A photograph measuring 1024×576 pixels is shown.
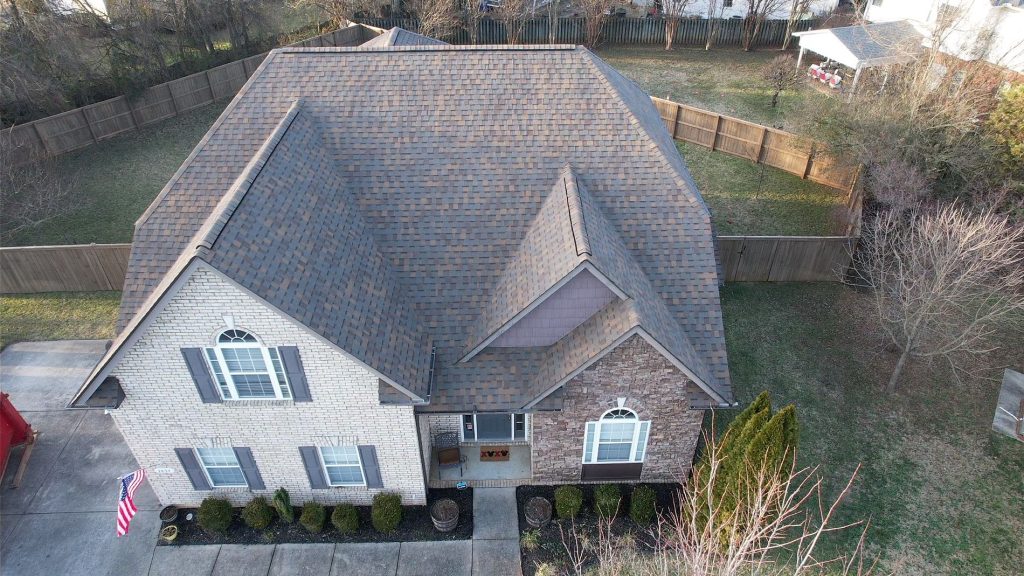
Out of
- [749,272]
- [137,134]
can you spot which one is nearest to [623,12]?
[749,272]

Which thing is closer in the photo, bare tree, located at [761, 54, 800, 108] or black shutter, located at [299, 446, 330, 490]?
black shutter, located at [299, 446, 330, 490]

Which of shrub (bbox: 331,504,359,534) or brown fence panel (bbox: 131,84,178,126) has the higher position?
brown fence panel (bbox: 131,84,178,126)

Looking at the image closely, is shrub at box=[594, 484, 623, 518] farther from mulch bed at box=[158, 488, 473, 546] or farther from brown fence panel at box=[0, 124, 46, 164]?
brown fence panel at box=[0, 124, 46, 164]

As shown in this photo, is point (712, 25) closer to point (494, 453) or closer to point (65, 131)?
point (494, 453)

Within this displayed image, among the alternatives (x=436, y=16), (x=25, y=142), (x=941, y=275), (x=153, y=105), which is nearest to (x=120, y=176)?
(x=25, y=142)

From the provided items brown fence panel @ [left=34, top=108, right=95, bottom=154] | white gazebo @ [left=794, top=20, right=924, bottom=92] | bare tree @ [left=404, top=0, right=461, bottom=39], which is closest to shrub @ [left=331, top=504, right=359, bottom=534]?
brown fence panel @ [left=34, top=108, right=95, bottom=154]

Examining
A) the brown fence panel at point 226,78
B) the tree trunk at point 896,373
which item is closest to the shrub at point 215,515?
the tree trunk at point 896,373

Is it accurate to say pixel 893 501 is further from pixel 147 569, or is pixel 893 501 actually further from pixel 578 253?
pixel 147 569
